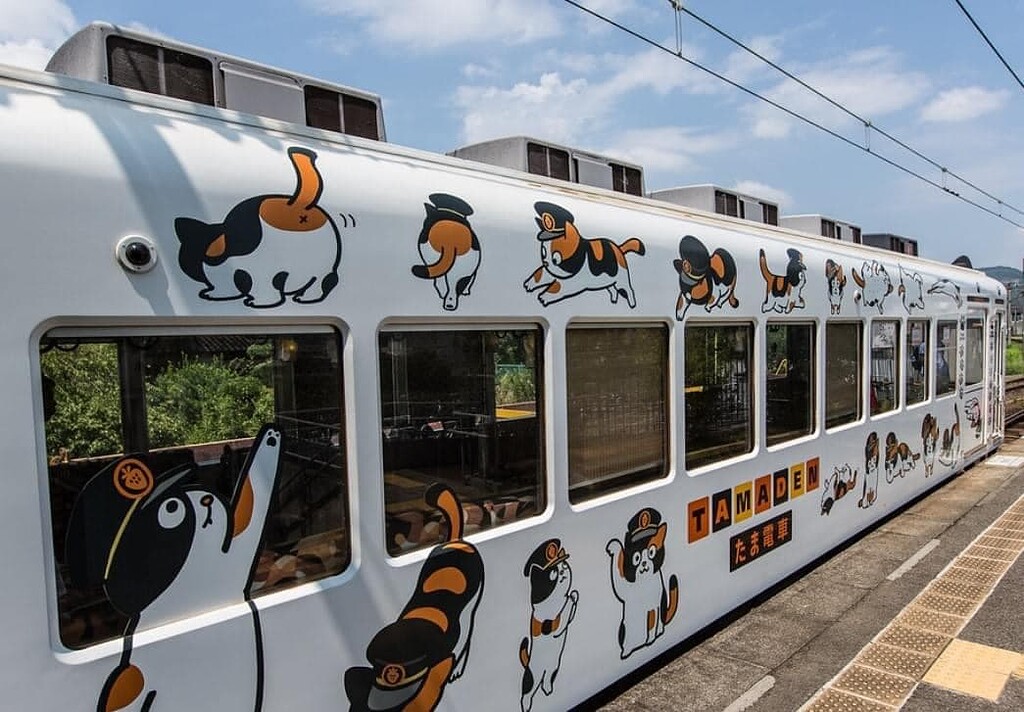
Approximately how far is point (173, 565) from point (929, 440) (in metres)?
7.77

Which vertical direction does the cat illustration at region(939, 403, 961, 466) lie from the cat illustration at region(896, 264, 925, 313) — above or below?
below

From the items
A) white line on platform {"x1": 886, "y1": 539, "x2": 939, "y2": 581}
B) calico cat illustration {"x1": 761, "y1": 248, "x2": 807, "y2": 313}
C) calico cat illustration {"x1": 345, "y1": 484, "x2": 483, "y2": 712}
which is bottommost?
white line on platform {"x1": 886, "y1": 539, "x2": 939, "y2": 581}

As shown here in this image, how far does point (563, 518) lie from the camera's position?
3215 mm

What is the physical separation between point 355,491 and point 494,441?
2.55ft

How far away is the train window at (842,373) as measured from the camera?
5465mm

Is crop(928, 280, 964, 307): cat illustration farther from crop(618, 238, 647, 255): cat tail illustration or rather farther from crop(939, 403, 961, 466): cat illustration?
crop(618, 238, 647, 255): cat tail illustration

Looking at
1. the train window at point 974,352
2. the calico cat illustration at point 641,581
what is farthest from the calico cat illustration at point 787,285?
the train window at point 974,352

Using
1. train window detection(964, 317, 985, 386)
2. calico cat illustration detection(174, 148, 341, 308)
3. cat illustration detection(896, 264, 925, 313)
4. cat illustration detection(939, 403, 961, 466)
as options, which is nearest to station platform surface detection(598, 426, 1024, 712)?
cat illustration detection(939, 403, 961, 466)

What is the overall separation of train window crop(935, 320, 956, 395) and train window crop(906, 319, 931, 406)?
37 centimetres

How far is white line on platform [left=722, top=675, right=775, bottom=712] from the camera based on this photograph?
3664mm

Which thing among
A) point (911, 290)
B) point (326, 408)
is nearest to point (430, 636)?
point (326, 408)

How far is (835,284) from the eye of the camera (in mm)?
5477

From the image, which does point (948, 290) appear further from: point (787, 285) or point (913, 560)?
point (787, 285)

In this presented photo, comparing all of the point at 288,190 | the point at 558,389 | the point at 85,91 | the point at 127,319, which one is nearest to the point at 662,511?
the point at 558,389
